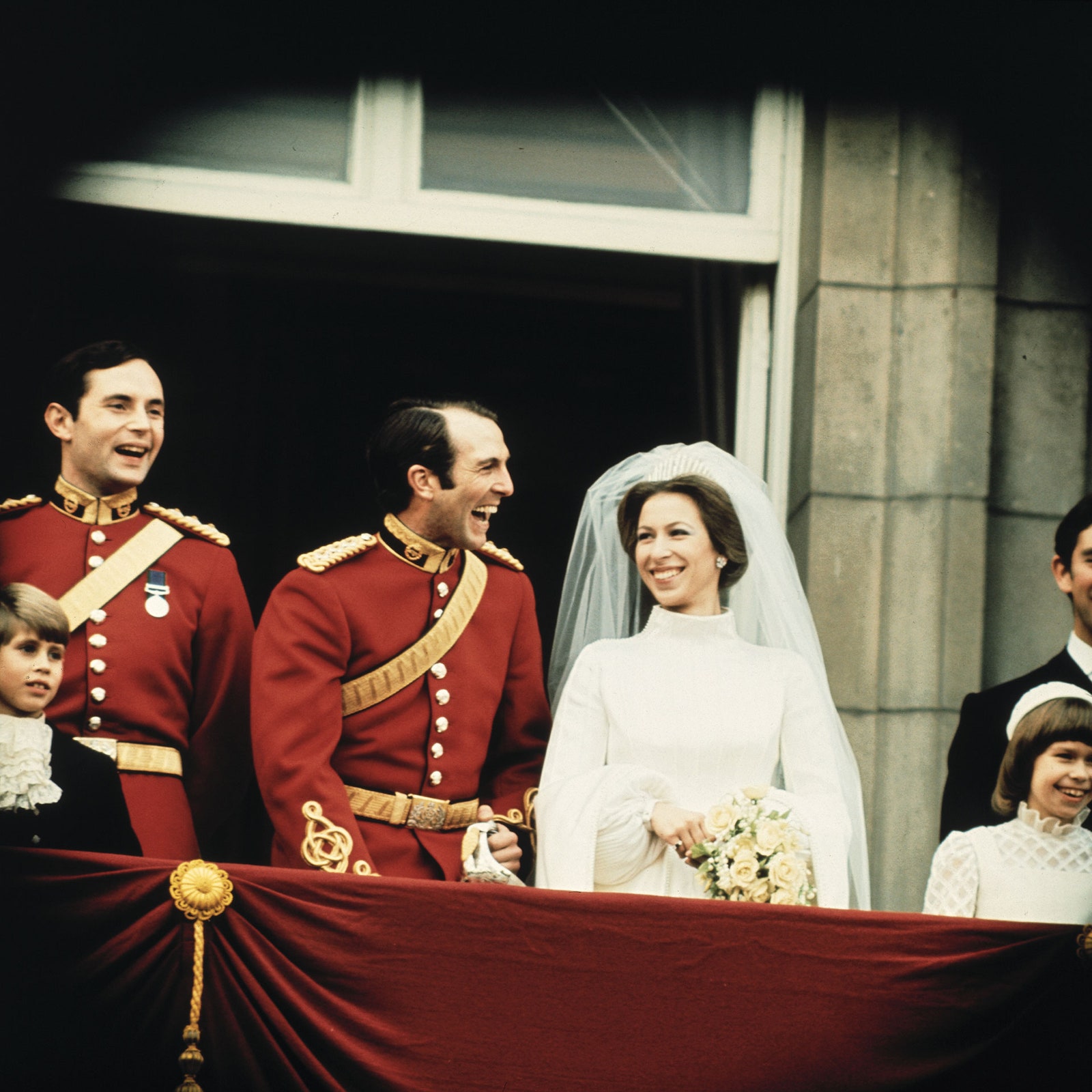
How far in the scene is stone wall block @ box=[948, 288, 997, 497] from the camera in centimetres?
567

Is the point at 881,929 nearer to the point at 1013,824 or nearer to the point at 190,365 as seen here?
the point at 1013,824

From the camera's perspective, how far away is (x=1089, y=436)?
5863 mm

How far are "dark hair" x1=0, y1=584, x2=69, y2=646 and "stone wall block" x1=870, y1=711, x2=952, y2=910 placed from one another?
2.45 m

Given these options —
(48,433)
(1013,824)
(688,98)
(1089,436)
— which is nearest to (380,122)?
(688,98)

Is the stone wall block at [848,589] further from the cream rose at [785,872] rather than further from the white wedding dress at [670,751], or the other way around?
the cream rose at [785,872]

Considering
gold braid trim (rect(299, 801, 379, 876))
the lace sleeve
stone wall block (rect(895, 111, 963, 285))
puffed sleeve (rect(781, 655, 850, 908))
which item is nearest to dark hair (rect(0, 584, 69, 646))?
gold braid trim (rect(299, 801, 379, 876))

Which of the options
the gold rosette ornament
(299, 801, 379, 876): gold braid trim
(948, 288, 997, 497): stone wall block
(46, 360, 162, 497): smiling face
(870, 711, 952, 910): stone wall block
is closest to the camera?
the gold rosette ornament

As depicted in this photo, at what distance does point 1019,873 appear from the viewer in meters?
4.45

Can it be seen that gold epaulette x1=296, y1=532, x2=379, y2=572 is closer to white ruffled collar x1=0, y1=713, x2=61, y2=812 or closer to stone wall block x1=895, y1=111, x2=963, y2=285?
white ruffled collar x1=0, y1=713, x2=61, y2=812

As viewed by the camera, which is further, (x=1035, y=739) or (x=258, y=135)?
(x=258, y=135)

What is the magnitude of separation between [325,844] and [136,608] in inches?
29.8

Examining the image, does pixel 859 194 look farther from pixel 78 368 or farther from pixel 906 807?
pixel 78 368

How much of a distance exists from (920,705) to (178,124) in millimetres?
2794

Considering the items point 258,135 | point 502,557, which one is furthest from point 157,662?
point 258,135
